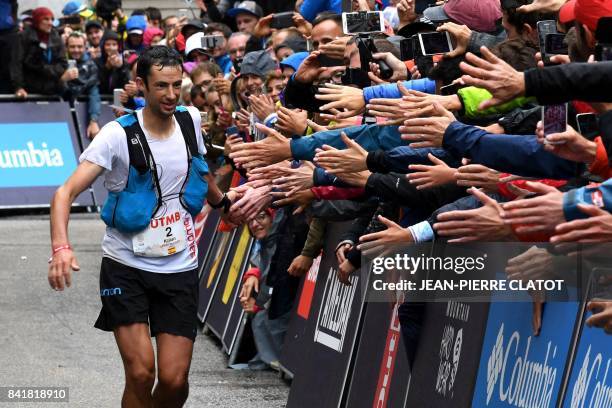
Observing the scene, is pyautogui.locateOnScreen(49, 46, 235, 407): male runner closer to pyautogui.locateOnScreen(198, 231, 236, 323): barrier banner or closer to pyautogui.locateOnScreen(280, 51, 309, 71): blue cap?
pyautogui.locateOnScreen(280, 51, 309, 71): blue cap

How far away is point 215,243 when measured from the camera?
46.0 feet

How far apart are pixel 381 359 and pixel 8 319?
6.14m

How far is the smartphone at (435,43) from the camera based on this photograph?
7.38 metres

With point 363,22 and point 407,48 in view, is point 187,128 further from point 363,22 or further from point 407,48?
point 407,48

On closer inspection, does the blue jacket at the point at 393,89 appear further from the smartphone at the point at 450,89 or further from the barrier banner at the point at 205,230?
the barrier banner at the point at 205,230

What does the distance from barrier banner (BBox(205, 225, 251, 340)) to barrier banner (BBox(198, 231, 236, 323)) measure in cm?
8

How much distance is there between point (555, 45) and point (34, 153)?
16.7 m

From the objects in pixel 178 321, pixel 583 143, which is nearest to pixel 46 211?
pixel 178 321

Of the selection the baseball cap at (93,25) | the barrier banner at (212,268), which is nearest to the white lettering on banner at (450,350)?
the barrier banner at (212,268)

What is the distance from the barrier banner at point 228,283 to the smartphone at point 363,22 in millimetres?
4058

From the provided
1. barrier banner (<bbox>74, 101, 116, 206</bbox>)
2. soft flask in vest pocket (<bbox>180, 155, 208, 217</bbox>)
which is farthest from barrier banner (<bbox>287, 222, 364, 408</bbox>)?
barrier banner (<bbox>74, 101, 116, 206</bbox>)

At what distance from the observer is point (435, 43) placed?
743 cm

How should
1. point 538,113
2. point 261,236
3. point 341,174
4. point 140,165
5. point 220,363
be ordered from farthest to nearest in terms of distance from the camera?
point 220,363, point 261,236, point 140,165, point 341,174, point 538,113

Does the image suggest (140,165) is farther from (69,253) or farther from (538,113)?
(538,113)
